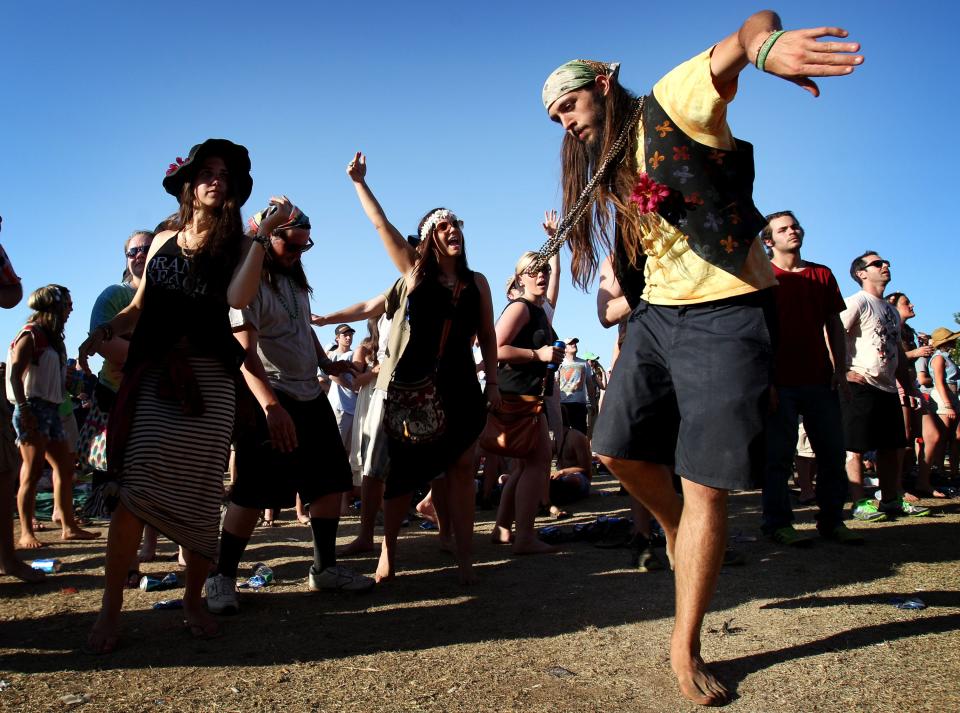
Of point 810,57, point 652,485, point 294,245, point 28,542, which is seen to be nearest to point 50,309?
point 28,542

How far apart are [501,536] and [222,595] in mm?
2365

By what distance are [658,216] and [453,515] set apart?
7.83 feet

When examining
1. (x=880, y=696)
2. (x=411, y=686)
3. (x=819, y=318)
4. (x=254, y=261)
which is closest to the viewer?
(x=880, y=696)

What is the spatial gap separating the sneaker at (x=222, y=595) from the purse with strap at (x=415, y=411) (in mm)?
1168

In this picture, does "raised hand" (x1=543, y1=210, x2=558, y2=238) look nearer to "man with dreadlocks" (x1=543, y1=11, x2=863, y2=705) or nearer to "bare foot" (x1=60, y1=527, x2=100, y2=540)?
"man with dreadlocks" (x1=543, y1=11, x2=863, y2=705)

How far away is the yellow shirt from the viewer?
2502mm

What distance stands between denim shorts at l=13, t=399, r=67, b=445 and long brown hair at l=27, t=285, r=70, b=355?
1.62 ft

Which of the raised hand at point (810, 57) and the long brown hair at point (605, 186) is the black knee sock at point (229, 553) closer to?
the long brown hair at point (605, 186)

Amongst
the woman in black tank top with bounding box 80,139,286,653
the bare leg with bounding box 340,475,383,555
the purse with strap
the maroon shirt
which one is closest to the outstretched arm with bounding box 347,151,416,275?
the purse with strap

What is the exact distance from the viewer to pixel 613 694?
254 cm

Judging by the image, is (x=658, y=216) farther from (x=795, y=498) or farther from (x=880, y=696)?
(x=795, y=498)

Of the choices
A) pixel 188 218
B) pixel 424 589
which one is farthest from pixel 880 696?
pixel 188 218

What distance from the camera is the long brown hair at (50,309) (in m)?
6.36

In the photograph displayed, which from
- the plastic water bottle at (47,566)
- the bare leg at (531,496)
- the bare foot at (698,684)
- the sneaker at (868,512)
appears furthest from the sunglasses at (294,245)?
the sneaker at (868,512)
